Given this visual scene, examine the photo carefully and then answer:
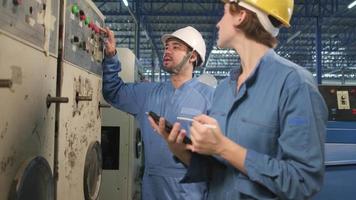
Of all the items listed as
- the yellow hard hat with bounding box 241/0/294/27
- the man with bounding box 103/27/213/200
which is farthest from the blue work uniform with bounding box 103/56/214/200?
the yellow hard hat with bounding box 241/0/294/27

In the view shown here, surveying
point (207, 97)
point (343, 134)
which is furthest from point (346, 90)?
point (207, 97)

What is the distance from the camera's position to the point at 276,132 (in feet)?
→ 3.76

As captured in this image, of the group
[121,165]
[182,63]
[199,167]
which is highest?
[182,63]

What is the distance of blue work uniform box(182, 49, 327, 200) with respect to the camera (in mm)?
1072

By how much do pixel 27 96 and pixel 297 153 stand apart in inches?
30.6

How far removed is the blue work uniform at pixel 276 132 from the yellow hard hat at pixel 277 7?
118 millimetres

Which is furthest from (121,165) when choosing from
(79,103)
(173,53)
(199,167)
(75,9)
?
(199,167)

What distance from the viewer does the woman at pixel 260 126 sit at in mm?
1076

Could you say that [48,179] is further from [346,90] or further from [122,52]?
[346,90]

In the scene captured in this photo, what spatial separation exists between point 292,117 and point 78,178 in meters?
1.03

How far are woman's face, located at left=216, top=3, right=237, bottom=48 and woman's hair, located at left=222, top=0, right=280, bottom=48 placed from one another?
0.02 m

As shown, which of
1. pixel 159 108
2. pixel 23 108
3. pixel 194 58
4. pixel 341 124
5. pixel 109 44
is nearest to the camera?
pixel 23 108

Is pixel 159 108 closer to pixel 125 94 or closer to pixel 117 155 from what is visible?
pixel 125 94

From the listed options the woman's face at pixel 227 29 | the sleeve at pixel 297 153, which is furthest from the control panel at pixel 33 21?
the sleeve at pixel 297 153
